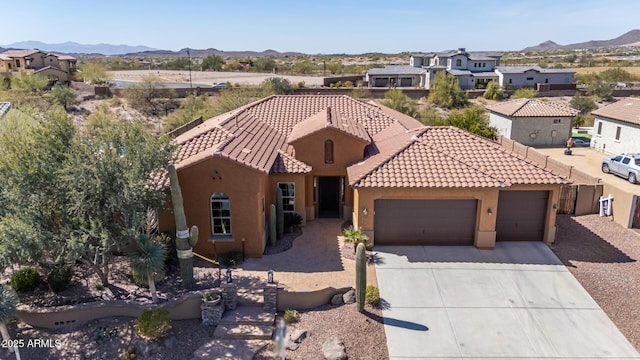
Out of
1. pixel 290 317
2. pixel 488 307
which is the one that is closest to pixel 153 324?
pixel 290 317

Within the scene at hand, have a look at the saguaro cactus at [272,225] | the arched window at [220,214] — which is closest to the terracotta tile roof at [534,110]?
the saguaro cactus at [272,225]

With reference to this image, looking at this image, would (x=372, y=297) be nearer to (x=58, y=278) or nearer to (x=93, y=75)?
(x=58, y=278)

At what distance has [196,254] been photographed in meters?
18.3

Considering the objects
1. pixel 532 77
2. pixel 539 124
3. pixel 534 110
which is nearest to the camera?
pixel 539 124

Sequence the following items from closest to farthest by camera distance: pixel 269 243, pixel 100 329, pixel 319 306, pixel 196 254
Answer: pixel 100 329 → pixel 319 306 → pixel 196 254 → pixel 269 243

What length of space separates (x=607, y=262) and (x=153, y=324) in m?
17.3

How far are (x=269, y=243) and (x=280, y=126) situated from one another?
8567 millimetres

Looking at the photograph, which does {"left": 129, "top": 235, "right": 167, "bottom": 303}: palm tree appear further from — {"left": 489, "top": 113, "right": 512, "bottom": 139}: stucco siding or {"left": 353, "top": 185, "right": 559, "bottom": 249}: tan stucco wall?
{"left": 489, "top": 113, "right": 512, "bottom": 139}: stucco siding

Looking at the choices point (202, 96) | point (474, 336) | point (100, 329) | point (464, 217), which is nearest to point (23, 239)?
point (100, 329)

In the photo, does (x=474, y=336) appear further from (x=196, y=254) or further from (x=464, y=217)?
(x=196, y=254)

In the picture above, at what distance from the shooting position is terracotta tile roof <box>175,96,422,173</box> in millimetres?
18422

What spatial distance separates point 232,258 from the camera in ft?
58.3

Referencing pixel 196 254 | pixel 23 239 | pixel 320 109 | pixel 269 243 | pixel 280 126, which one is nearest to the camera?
pixel 23 239

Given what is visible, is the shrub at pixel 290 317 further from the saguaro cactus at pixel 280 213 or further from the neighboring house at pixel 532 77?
the neighboring house at pixel 532 77
